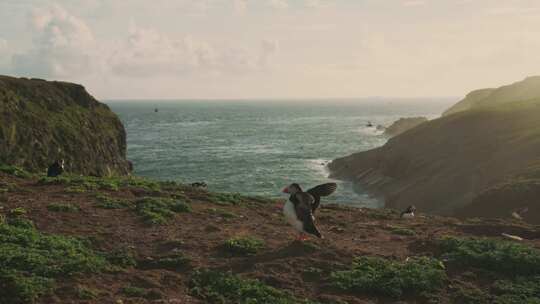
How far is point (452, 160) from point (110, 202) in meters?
44.3

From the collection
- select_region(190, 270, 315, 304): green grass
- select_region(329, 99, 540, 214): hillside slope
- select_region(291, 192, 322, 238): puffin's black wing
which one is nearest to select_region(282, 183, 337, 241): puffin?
select_region(291, 192, 322, 238): puffin's black wing

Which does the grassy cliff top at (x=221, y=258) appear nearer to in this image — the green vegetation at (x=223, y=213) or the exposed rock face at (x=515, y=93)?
the green vegetation at (x=223, y=213)

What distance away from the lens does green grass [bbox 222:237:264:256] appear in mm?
15953

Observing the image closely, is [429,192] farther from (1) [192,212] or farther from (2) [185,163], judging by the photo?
(2) [185,163]

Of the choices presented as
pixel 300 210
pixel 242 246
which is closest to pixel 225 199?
pixel 242 246

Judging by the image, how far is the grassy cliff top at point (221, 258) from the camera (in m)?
12.3

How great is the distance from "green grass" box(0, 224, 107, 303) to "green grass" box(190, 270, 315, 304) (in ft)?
9.39

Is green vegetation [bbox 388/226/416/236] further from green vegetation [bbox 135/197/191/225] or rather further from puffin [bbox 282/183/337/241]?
green vegetation [bbox 135/197/191/225]

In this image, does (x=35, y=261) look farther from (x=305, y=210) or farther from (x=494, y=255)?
(x=494, y=255)

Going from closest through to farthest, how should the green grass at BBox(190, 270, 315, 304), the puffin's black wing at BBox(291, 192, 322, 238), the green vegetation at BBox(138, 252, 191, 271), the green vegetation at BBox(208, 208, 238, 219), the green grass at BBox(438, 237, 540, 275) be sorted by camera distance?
1. the green grass at BBox(190, 270, 315, 304)
2. the green vegetation at BBox(138, 252, 191, 271)
3. the green grass at BBox(438, 237, 540, 275)
4. the puffin's black wing at BBox(291, 192, 322, 238)
5. the green vegetation at BBox(208, 208, 238, 219)

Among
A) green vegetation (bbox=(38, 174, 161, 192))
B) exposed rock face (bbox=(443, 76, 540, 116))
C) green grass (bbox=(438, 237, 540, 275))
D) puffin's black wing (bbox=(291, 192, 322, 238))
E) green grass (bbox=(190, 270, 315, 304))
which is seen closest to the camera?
green grass (bbox=(190, 270, 315, 304))

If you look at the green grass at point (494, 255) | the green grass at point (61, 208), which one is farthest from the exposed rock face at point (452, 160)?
the green grass at point (61, 208)

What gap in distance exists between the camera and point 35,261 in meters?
12.4

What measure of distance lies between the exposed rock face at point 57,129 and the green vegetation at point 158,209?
959 inches
